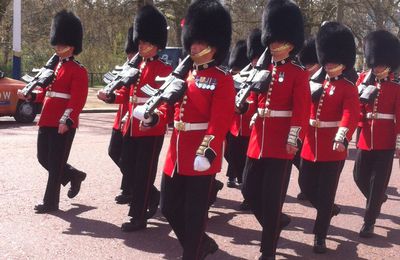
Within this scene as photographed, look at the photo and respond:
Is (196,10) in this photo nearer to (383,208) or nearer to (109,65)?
(383,208)

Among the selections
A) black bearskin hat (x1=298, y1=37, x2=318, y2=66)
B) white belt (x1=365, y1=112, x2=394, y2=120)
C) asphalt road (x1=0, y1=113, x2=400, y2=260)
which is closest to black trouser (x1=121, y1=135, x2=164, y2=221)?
asphalt road (x1=0, y1=113, x2=400, y2=260)

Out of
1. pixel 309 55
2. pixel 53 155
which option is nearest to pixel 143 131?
pixel 53 155

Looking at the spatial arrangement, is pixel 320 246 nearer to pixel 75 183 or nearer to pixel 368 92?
pixel 368 92

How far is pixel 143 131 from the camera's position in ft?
17.7

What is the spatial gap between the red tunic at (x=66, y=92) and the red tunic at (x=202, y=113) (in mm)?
1917

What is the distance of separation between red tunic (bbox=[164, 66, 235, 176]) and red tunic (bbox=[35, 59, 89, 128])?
1.92 meters

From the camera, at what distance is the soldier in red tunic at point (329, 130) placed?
5023 millimetres

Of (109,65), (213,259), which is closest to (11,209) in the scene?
(213,259)

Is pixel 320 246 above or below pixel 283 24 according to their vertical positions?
below

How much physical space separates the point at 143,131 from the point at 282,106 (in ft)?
4.35

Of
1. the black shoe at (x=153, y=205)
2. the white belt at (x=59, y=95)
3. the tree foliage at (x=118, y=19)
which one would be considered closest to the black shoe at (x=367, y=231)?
the black shoe at (x=153, y=205)

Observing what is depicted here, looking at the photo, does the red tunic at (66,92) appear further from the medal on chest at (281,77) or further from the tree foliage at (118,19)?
the tree foliage at (118,19)

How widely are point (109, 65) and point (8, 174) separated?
23286mm

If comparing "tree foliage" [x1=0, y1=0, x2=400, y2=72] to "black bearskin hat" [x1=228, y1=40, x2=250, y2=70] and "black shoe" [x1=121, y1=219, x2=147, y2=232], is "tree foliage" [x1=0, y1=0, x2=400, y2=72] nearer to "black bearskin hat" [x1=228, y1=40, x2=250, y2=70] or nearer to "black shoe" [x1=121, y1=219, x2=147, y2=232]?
"black bearskin hat" [x1=228, y1=40, x2=250, y2=70]
